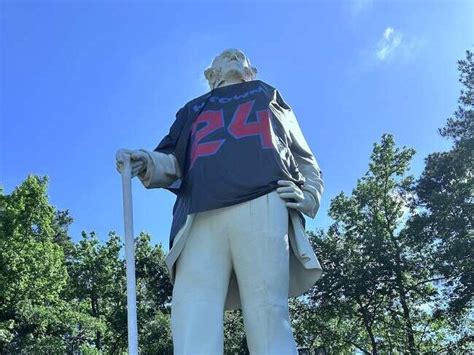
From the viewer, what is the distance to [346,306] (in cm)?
2375

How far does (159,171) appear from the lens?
15.9 feet

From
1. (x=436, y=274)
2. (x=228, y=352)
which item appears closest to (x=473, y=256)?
(x=436, y=274)

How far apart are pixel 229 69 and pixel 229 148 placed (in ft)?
3.29

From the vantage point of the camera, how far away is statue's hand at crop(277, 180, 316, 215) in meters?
4.61

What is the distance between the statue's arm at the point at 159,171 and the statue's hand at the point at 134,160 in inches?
1.8

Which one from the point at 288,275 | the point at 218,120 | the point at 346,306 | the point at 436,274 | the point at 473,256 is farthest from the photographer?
the point at 346,306

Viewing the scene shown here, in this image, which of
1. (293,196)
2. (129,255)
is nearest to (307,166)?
(293,196)

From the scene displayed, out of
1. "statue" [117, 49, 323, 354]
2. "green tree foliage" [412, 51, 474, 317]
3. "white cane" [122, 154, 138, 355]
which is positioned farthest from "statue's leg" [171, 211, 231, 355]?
"green tree foliage" [412, 51, 474, 317]

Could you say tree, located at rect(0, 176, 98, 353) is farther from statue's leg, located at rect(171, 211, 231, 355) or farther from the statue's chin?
statue's leg, located at rect(171, 211, 231, 355)

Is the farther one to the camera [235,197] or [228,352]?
[228,352]

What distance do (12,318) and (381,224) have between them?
50.9 feet

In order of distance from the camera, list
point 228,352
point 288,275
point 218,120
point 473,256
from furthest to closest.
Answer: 1. point 228,352
2. point 473,256
3. point 218,120
4. point 288,275

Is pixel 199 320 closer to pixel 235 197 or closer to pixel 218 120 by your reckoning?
pixel 235 197

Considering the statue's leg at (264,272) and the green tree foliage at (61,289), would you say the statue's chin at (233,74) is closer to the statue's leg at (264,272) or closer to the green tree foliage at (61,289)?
the statue's leg at (264,272)
